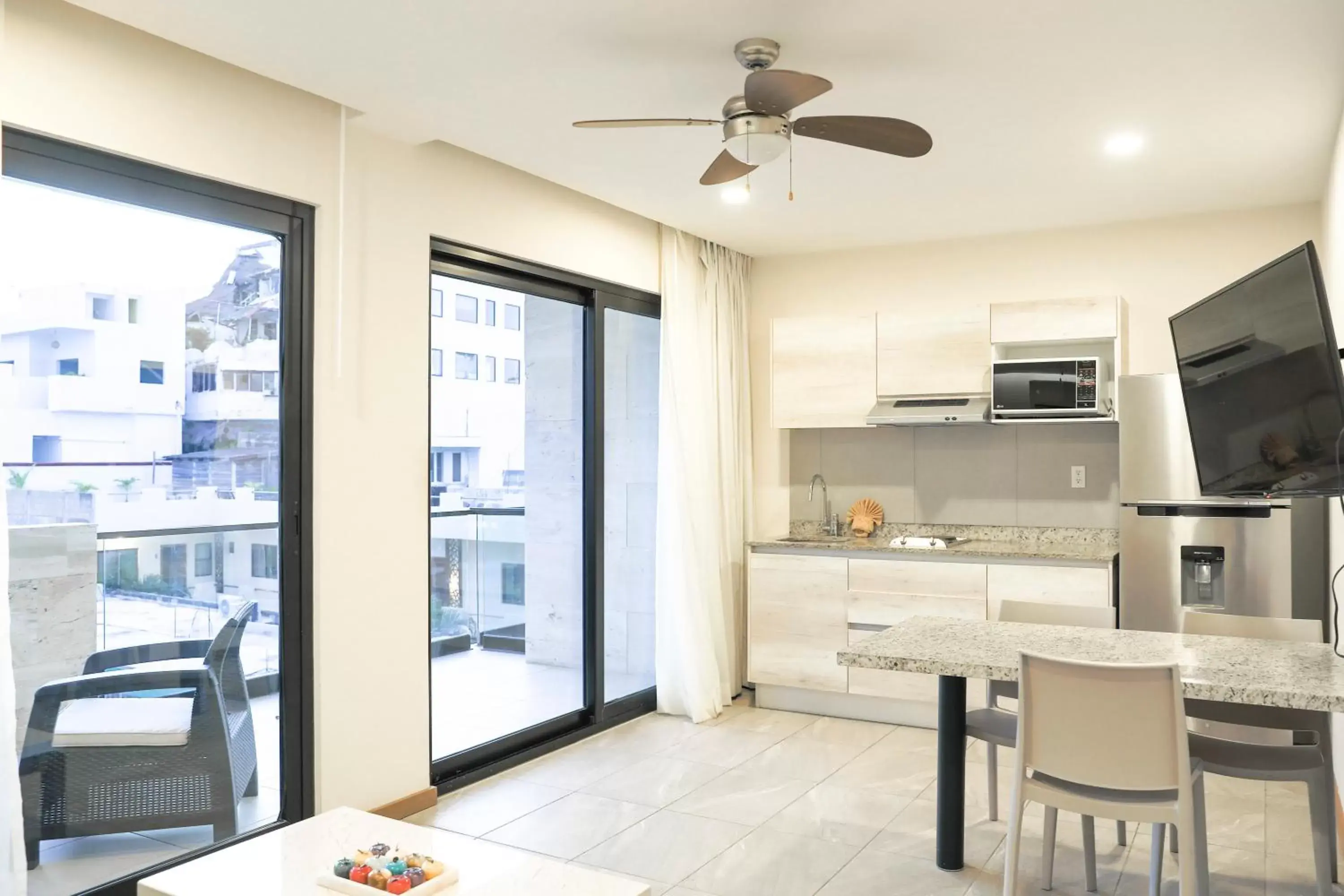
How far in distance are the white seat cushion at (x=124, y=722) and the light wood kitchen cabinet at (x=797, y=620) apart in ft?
10.1

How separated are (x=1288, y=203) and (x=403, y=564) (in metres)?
4.38

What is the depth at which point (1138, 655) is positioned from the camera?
9.12 feet

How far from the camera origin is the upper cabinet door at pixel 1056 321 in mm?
4879

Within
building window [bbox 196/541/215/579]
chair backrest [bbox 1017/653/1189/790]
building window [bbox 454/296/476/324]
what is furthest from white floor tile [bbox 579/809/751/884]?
building window [bbox 454/296/476/324]

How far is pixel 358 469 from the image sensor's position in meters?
3.61

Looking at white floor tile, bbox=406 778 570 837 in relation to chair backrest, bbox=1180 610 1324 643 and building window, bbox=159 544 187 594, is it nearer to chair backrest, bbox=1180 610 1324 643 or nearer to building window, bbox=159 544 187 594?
building window, bbox=159 544 187 594

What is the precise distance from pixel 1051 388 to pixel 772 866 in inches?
109

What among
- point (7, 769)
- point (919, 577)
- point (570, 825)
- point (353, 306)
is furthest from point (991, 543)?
point (7, 769)

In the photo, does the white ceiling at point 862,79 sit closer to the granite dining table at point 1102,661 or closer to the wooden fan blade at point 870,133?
the wooden fan blade at point 870,133

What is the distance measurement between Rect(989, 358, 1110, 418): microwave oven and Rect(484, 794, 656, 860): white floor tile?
2647mm

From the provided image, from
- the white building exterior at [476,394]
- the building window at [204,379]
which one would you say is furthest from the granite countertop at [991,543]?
the building window at [204,379]

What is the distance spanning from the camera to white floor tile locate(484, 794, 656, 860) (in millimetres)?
3504

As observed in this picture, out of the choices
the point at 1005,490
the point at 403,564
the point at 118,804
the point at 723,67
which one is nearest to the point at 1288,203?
the point at 1005,490

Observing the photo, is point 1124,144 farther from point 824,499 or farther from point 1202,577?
point 824,499
